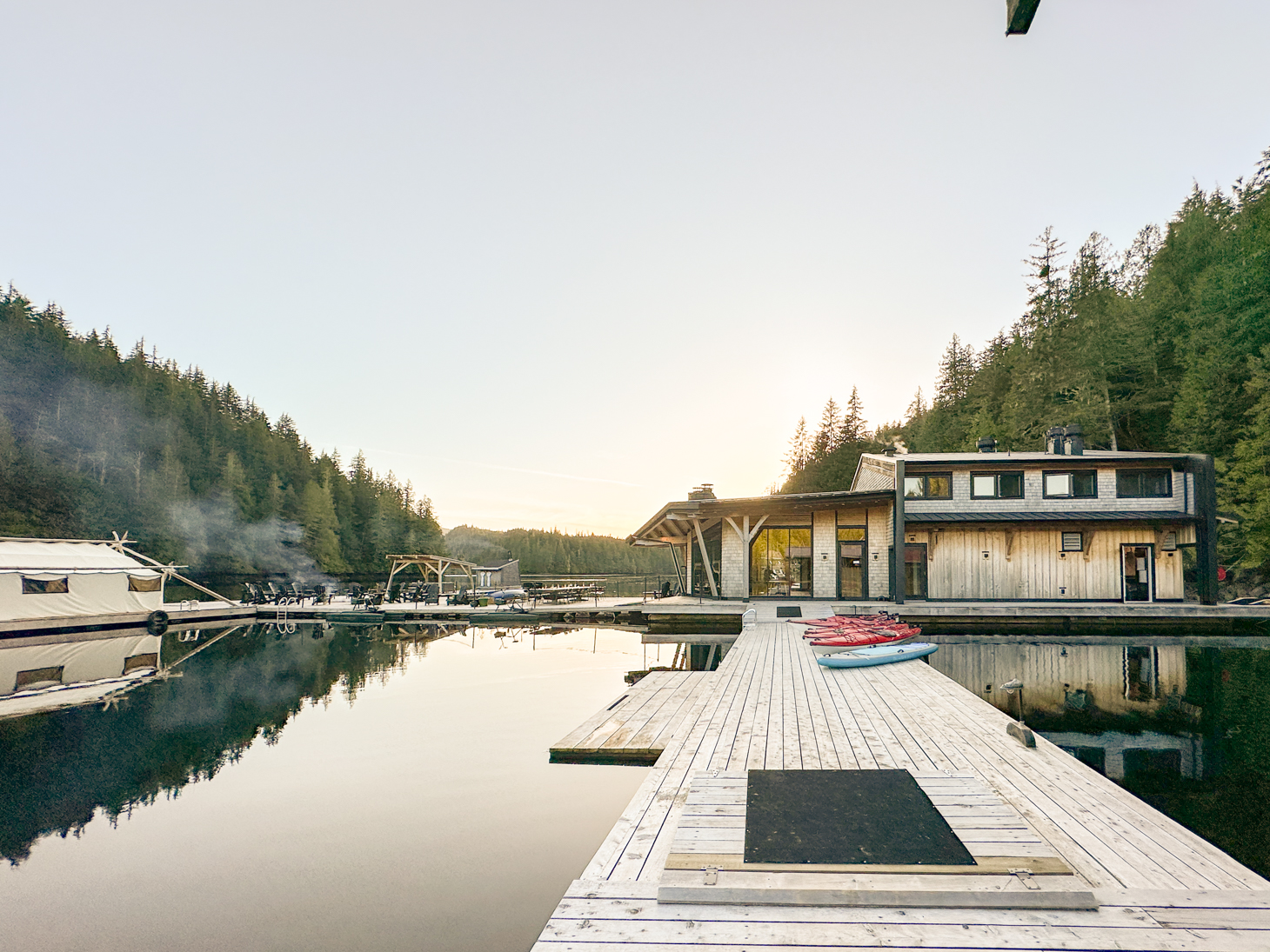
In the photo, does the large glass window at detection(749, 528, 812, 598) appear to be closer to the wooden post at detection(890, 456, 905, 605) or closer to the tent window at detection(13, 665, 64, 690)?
the wooden post at detection(890, 456, 905, 605)

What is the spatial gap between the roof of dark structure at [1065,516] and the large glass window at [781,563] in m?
3.76

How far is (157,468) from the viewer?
5028 cm

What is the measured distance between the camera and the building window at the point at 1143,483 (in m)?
22.0

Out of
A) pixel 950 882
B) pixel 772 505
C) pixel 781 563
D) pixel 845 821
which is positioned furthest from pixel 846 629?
pixel 950 882

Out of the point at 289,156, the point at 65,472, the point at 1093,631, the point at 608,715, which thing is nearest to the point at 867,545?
the point at 1093,631

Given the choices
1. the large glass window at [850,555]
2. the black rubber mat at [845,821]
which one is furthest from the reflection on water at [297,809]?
the large glass window at [850,555]

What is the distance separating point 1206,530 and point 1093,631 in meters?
6.21

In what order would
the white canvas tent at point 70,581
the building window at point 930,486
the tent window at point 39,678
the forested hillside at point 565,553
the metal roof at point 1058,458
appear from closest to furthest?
the tent window at point 39,678 < the white canvas tent at point 70,581 < the metal roof at point 1058,458 < the building window at point 930,486 < the forested hillside at point 565,553

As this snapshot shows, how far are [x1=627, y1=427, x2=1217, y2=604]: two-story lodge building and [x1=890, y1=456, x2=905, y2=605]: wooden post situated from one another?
0.08 m

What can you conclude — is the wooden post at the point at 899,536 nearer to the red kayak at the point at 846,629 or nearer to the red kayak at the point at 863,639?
the red kayak at the point at 846,629

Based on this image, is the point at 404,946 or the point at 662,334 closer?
the point at 404,946

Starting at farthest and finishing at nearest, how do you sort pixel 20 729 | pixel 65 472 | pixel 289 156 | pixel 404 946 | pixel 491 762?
pixel 65 472 < pixel 289 156 < pixel 20 729 < pixel 491 762 < pixel 404 946

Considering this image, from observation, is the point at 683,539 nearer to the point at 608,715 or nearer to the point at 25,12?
the point at 608,715

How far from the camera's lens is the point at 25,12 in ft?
66.7
